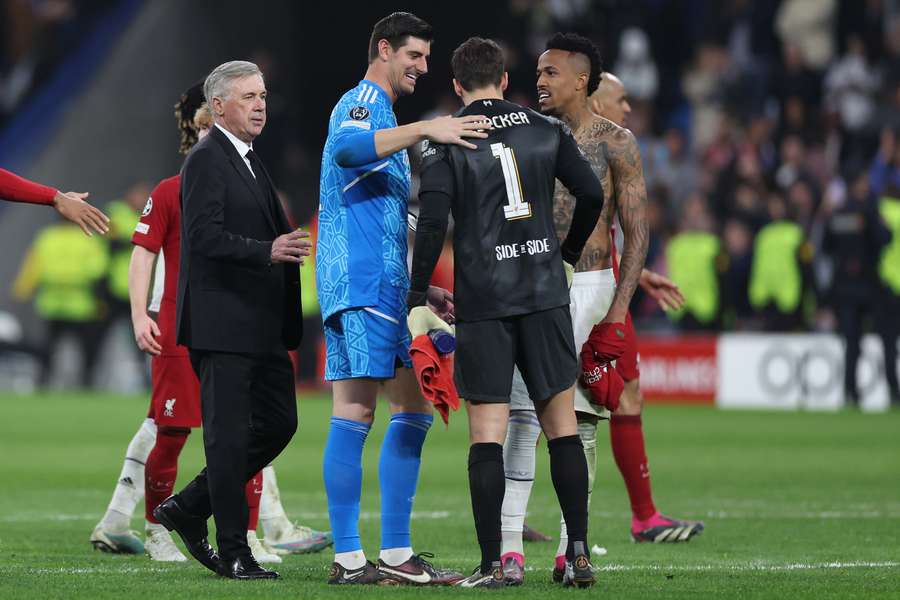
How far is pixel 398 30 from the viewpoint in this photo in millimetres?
7070

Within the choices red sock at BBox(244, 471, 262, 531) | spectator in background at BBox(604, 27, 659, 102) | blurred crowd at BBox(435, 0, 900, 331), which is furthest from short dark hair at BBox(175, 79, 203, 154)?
spectator in background at BBox(604, 27, 659, 102)

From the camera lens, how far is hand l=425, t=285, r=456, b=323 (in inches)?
284

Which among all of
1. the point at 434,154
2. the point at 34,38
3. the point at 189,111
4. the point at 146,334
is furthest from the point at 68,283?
the point at 434,154

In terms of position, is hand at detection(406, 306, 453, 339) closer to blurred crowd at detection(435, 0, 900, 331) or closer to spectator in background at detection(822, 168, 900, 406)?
spectator in background at detection(822, 168, 900, 406)

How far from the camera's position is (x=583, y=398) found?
26.0 feet

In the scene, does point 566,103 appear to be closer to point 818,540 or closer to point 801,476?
point 818,540

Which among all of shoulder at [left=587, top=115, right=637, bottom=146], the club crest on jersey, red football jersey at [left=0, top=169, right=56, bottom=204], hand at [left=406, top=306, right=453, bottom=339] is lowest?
hand at [left=406, top=306, right=453, bottom=339]

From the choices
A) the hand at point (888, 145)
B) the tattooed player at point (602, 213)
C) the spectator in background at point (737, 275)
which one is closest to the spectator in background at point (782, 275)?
the spectator in background at point (737, 275)

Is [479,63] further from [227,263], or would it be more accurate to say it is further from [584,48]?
[227,263]

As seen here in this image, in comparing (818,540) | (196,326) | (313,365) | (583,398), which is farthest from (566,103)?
(313,365)

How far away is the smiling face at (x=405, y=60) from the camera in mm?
7102

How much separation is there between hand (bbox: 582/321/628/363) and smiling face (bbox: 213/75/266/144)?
1713 mm

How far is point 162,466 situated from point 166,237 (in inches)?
44.2

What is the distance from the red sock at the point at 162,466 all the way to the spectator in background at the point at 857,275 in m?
12.0
